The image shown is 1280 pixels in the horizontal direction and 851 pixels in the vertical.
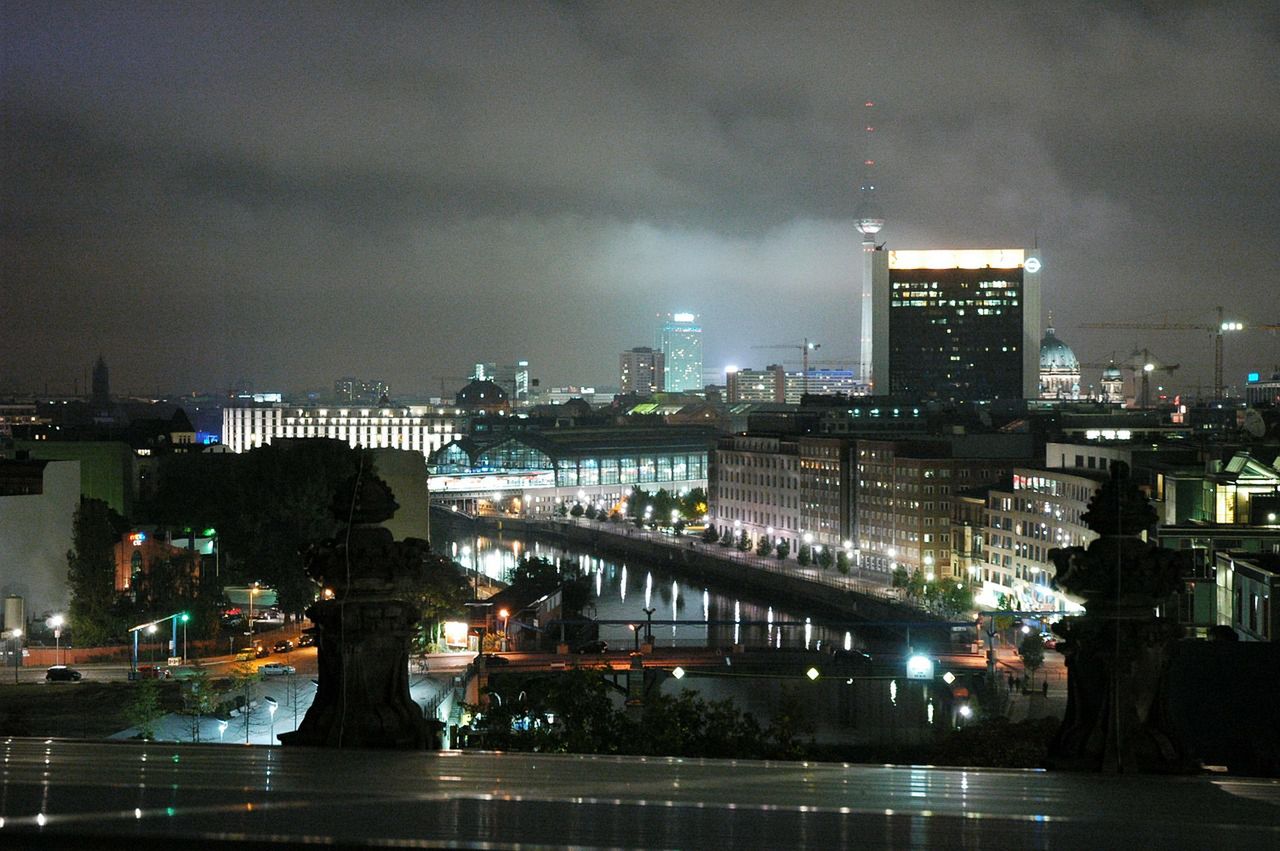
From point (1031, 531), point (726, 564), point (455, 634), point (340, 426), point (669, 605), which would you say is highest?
point (340, 426)

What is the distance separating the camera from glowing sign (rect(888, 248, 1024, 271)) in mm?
53688

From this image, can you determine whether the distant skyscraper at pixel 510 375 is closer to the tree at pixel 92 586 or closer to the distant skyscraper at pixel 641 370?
the distant skyscraper at pixel 641 370

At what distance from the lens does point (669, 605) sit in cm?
2370

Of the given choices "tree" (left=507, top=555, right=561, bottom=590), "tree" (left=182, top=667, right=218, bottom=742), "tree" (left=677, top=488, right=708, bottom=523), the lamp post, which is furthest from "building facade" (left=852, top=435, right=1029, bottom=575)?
"tree" (left=182, top=667, right=218, bottom=742)

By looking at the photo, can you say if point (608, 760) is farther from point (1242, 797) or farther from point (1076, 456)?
point (1076, 456)

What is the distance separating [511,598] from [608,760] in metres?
16.8

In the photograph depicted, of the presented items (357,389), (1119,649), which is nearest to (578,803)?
(1119,649)

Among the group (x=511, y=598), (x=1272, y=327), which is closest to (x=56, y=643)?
(x=511, y=598)

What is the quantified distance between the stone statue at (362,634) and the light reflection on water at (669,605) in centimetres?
1187

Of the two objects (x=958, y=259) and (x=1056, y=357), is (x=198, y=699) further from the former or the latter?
(x=1056, y=357)

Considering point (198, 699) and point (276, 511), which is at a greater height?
point (276, 511)

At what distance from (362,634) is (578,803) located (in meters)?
0.65

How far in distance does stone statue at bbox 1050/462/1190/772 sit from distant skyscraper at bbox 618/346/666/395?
129171 mm

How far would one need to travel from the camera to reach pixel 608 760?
202 centimetres
